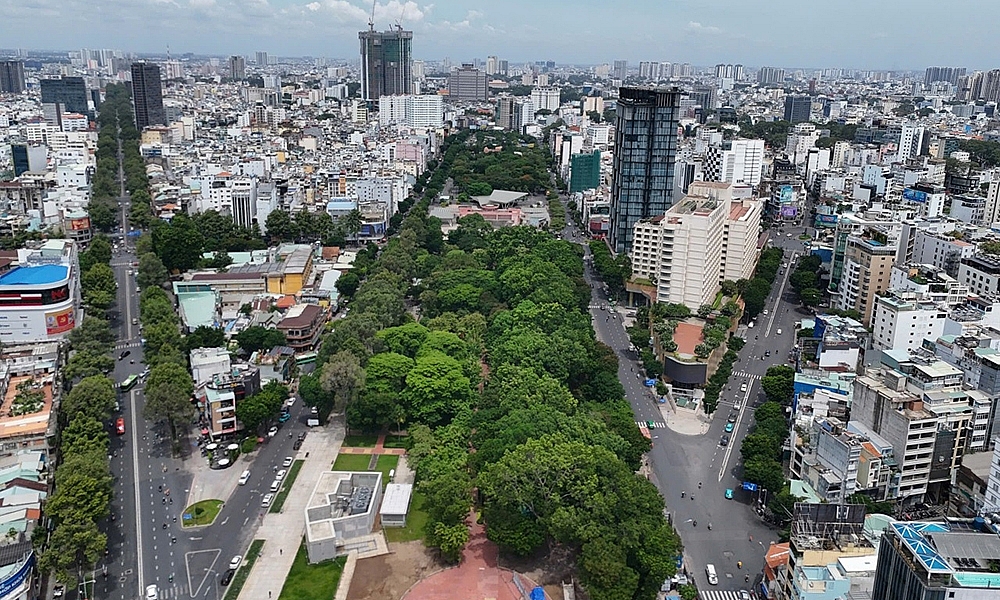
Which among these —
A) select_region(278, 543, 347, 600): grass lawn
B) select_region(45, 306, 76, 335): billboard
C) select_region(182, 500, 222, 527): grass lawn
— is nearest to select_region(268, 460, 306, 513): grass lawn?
select_region(182, 500, 222, 527): grass lawn

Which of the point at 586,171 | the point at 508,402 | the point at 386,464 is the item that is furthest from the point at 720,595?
the point at 586,171

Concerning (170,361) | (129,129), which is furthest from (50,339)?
(129,129)

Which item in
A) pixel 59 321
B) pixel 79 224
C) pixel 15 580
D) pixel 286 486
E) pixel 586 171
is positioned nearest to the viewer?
pixel 15 580

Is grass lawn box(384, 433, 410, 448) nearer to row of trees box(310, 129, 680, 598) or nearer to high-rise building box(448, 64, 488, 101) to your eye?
row of trees box(310, 129, 680, 598)

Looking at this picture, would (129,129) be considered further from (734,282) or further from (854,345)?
(854,345)

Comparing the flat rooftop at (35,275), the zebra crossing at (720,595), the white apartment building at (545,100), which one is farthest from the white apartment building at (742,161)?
the white apartment building at (545,100)

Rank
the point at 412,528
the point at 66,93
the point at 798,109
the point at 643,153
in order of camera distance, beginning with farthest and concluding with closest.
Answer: the point at 798,109
the point at 66,93
the point at 643,153
the point at 412,528

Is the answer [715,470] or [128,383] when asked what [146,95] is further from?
[715,470]

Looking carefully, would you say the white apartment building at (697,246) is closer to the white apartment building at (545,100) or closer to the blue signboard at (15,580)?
the blue signboard at (15,580)
